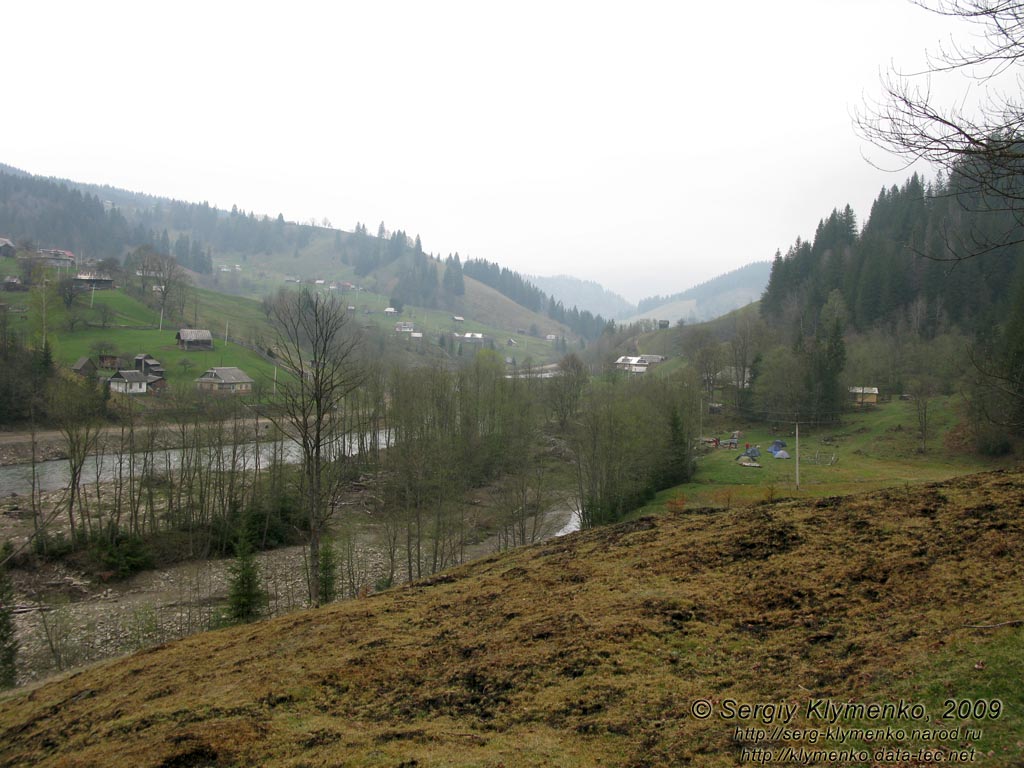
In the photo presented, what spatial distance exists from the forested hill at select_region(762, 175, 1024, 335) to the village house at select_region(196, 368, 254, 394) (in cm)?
7070

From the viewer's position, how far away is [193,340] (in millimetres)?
85688

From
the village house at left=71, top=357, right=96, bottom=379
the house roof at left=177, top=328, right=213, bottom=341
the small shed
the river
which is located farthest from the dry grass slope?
the house roof at left=177, top=328, right=213, bottom=341

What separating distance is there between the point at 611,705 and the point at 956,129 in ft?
22.6

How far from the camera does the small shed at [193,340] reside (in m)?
85.1

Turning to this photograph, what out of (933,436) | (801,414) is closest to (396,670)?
(933,436)

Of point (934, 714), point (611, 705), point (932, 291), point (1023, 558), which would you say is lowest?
point (611, 705)

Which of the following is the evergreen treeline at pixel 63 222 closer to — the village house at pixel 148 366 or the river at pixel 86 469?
the village house at pixel 148 366

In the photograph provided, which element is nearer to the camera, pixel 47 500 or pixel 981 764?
pixel 981 764

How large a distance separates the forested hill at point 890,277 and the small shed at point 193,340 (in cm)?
8597

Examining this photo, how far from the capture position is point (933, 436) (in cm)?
4247

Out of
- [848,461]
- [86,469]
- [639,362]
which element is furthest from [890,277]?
[86,469]

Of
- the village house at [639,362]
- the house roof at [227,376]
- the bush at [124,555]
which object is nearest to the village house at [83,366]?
the house roof at [227,376]

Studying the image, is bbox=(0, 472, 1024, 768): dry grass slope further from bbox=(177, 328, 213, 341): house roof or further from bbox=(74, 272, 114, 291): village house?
bbox=(74, 272, 114, 291): village house

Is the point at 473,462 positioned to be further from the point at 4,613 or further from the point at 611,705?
the point at 611,705
